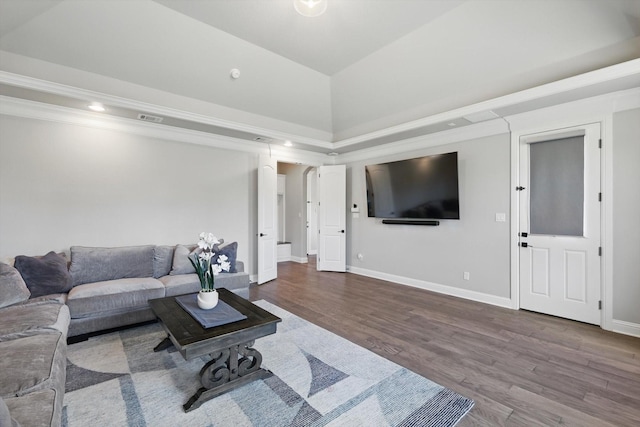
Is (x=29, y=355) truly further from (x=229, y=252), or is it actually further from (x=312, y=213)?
(x=312, y=213)

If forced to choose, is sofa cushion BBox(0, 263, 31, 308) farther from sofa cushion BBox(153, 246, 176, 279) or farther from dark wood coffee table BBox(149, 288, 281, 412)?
dark wood coffee table BBox(149, 288, 281, 412)

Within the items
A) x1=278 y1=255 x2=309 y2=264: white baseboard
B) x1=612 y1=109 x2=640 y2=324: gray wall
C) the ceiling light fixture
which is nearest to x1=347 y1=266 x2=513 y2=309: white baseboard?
x1=612 y1=109 x2=640 y2=324: gray wall

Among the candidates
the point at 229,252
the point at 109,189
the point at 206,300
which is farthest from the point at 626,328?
the point at 109,189

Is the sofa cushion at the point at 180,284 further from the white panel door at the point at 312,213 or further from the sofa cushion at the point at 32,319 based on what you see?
the white panel door at the point at 312,213

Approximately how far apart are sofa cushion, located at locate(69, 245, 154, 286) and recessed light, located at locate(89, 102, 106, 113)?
70.6 inches

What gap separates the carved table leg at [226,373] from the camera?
2.00 meters

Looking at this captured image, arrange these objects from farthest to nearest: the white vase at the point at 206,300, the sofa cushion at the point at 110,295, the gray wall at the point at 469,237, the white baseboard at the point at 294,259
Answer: the white baseboard at the point at 294,259
the gray wall at the point at 469,237
the sofa cushion at the point at 110,295
the white vase at the point at 206,300

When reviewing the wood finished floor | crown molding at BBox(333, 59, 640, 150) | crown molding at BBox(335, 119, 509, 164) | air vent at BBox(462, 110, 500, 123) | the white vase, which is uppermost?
crown molding at BBox(333, 59, 640, 150)

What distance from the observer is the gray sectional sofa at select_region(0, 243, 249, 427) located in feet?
4.71

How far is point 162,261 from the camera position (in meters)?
3.95

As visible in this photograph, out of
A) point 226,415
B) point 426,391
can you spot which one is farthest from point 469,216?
point 226,415

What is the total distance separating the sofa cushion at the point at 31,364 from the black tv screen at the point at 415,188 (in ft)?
15.3

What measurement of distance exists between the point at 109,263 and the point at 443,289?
4.86 meters

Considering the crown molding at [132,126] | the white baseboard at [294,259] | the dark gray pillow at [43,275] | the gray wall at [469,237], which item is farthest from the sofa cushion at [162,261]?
the white baseboard at [294,259]
